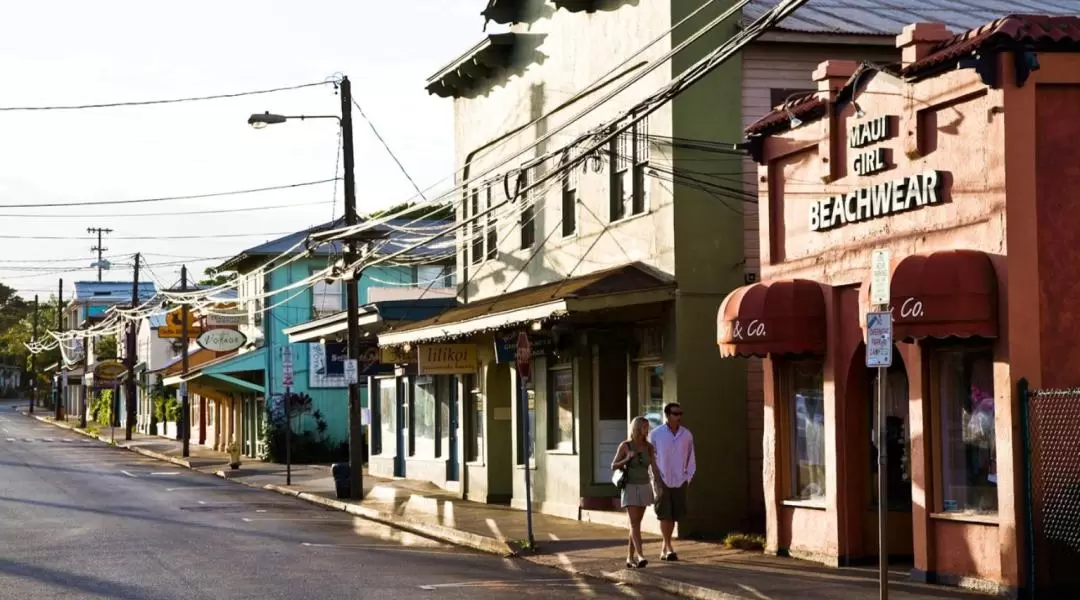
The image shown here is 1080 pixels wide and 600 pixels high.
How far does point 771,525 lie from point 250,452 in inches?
1491

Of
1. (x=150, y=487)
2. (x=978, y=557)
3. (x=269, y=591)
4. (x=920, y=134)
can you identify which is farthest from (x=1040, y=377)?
(x=150, y=487)

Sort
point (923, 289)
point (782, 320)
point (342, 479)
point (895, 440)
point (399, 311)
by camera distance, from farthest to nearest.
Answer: point (399, 311) → point (342, 479) → point (895, 440) → point (782, 320) → point (923, 289)

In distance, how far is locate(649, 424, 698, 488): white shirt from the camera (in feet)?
61.6

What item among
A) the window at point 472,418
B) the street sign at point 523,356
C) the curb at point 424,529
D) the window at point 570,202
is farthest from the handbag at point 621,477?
the window at point 472,418

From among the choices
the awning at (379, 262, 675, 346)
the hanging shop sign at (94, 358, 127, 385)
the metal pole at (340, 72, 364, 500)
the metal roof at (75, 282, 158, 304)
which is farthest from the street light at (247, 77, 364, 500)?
the metal roof at (75, 282, 158, 304)

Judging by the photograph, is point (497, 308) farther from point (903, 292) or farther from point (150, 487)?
point (150, 487)

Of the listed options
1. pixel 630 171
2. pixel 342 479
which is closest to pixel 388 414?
pixel 342 479

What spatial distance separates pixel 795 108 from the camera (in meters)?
18.8

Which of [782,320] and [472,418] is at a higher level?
[782,320]

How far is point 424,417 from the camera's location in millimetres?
36438

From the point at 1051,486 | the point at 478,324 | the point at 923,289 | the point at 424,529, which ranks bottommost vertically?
the point at 424,529

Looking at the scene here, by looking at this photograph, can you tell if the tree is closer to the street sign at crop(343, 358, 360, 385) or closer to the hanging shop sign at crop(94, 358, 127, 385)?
the hanging shop sign at crop(94, 358, 127, 385)

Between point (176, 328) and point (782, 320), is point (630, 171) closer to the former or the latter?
point (782, 320)

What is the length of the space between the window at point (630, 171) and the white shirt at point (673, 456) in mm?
5389
